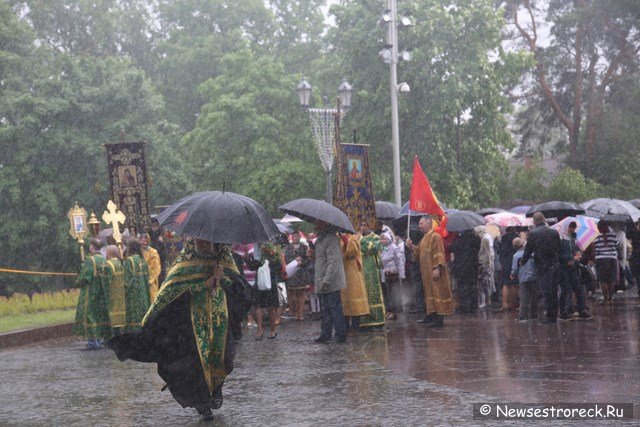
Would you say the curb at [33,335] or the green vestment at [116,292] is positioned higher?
the green vestment at [116,292]

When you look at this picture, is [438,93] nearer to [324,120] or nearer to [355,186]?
[324,120]

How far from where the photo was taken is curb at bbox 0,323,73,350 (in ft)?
55.3

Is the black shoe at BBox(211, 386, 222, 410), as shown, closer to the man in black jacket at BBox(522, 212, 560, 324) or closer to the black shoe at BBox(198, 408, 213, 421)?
the black shoe at BBox(198, 408, 213, 421)

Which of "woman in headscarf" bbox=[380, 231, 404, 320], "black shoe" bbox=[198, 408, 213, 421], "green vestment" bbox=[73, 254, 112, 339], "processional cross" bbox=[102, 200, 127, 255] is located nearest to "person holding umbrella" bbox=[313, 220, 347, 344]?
"green vestment" bbox=[73, 254, 112, 339]

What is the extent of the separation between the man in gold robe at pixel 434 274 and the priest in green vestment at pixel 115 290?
→ 460 centimetres

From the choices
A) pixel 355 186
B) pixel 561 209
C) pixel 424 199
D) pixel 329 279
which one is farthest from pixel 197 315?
pixel 561 209

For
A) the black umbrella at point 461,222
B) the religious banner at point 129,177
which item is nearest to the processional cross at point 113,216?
the religious banner at point 129,177

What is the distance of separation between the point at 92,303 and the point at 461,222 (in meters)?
6.62

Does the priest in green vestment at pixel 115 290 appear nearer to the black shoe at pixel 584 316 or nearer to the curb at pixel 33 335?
the curb at pixel 33 335

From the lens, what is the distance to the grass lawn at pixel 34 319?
18.5 meters

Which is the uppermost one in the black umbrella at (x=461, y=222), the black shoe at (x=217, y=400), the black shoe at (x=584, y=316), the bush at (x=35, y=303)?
the black umbrella at (x=461, y=222)

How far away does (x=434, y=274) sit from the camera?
1569 centimetres

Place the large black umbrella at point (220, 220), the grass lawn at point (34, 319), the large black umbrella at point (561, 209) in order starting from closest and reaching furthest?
1. the large black umbrella at point (220, 220)
2. the grass lawn at point (34, 319)
3. the large black umbrella at point (561, 209)

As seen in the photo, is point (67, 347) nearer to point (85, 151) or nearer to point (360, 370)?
point (360, 370)
